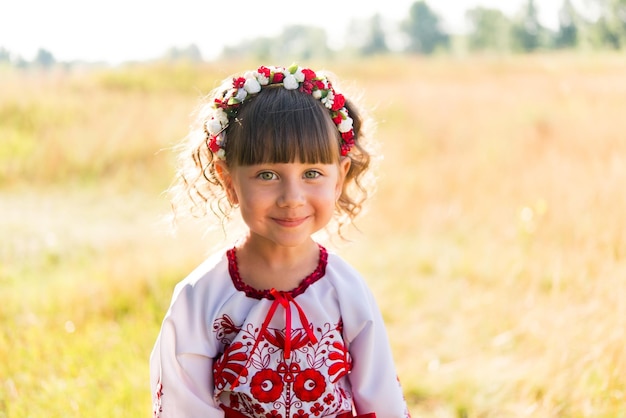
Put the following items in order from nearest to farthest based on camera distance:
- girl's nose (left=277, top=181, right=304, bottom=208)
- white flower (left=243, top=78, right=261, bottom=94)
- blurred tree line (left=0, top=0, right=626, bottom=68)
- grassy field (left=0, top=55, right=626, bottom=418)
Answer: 1. girl's nose (left=277, top=181, right=304, bottom=208)
2. white flower (left=243, top=78, right=261, bottom=94)
3. grassy field (left=0, top=55, right=626, bottom=418)
4. blurred tree line (left=0, top=0, right=626, bottom=68)

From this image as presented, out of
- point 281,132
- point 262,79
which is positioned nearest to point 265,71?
point 262,79

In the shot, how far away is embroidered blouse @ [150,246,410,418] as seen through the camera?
6.71 feet

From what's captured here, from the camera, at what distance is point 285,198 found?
1.96m

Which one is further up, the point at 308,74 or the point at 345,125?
the point at 308,74

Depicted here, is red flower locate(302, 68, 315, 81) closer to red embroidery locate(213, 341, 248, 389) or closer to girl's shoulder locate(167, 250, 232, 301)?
girl's shoulder locate(167, 250, 232, 301)

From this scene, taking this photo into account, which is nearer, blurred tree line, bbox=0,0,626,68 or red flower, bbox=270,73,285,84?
red flower, bbox=270,73,285,84

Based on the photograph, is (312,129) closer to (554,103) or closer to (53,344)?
(53,344)

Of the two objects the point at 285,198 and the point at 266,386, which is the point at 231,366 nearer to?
the point at 266,386

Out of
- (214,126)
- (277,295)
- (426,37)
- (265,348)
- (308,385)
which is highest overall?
(426,37)

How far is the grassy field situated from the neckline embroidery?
2.37 ft

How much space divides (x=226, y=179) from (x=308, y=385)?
641 millimetres

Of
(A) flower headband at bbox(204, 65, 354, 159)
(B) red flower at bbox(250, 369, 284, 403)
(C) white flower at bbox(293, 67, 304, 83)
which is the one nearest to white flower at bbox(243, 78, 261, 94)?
(A) flower headband at bbox(204, 65, 354, 159)

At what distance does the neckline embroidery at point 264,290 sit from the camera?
210 centimetres

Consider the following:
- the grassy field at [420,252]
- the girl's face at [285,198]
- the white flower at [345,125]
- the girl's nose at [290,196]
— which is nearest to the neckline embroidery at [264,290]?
the girl's face at [285,198]
